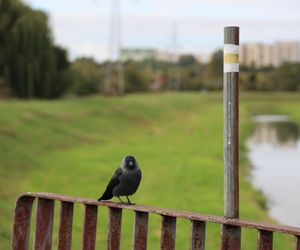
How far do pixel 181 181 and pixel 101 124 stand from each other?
15.1 meters

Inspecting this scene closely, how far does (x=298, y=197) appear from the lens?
17.1 meters

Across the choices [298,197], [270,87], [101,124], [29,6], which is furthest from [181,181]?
[270,87]

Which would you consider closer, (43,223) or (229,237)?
(229,237)

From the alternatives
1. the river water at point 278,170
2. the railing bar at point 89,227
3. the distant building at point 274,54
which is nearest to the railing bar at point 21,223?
the railing bar at point 89,227

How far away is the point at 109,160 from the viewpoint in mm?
19781

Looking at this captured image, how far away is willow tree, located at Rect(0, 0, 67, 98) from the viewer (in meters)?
38.1

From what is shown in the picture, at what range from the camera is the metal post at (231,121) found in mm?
3934

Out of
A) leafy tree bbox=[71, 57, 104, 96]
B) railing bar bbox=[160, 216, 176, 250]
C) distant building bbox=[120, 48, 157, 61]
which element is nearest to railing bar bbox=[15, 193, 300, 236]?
railing bar bbox=[160, 216, 176, 250]

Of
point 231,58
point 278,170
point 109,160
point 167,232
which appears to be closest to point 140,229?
point 167,232

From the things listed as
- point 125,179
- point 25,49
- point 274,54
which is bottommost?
point 125,179

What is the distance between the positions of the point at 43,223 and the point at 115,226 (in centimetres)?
59

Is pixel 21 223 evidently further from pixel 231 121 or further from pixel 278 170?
pixel 278 170

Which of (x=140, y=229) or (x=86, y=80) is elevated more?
(x=86, y=80)

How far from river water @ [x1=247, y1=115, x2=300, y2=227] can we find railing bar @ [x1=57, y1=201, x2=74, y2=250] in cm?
974
